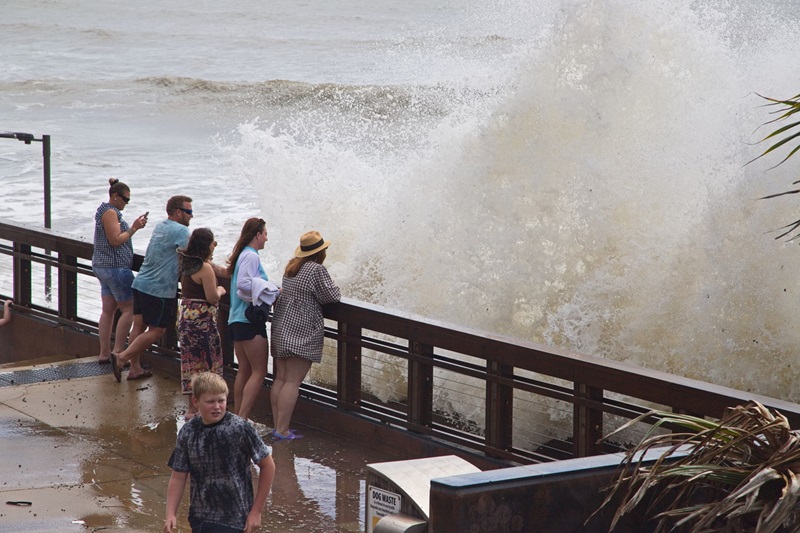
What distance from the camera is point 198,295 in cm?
738

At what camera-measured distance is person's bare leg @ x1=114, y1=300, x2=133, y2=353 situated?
29.4ft

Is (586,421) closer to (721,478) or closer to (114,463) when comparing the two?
(721,478)

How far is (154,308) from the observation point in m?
8.42

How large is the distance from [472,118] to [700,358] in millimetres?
5005

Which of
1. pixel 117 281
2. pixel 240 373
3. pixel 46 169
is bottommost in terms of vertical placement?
pixel 240 373

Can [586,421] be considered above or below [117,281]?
below

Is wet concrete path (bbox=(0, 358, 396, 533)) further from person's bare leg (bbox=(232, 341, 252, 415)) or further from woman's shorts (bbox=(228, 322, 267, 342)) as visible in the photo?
woman's shorts (bbox=(228, 322, 267, 342))

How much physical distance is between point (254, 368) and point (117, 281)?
214 cm

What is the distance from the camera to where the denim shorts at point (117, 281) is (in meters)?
8.91

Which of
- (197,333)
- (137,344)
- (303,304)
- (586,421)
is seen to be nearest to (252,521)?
(586,421)

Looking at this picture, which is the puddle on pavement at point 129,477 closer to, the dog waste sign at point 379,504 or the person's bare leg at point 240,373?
the person's bare leg at point 240,373

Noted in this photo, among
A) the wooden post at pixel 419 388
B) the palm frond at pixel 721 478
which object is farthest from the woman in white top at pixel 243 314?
the palm frond at pixel 721 478

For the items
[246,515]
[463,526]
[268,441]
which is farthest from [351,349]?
[463,526]

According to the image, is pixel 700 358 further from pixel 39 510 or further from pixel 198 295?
pixel 39 510
